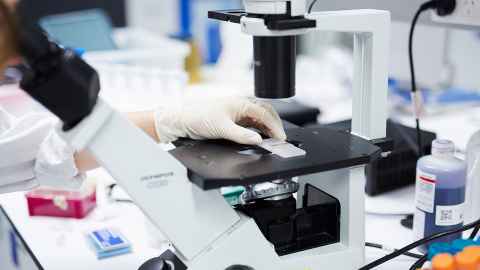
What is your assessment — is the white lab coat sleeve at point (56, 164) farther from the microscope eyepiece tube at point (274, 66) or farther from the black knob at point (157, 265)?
the microscope eyepiece tube at point (274, 66)

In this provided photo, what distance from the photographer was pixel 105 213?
114cm

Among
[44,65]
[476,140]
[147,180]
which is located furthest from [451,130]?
[44,65]

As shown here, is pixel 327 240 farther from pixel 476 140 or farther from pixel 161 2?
pixel 161 2

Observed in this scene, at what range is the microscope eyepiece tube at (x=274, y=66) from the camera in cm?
78

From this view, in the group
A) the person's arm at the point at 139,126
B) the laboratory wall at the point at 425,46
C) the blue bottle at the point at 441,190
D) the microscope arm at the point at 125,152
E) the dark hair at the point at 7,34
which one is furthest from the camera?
the laboratory wall at the point at 425,46

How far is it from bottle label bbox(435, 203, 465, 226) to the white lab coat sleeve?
619mm

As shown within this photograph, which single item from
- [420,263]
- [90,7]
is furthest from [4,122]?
[90,7]

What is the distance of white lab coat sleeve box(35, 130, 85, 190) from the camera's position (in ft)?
3.26

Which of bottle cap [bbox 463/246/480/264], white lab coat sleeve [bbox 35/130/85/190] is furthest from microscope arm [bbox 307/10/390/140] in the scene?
white lab coat sleeve [bbox 35/130/85/190]

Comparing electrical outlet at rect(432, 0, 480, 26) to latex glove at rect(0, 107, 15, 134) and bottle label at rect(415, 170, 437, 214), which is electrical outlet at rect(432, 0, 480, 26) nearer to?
bottle label at rect(415, 170, 437, 214)

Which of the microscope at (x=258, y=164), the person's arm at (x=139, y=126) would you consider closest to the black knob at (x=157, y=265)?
the microscope at (x=258, y=164)

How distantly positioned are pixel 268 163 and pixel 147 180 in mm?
168

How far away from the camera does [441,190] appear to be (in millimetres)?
917

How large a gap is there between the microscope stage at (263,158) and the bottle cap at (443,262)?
176 millimetres
